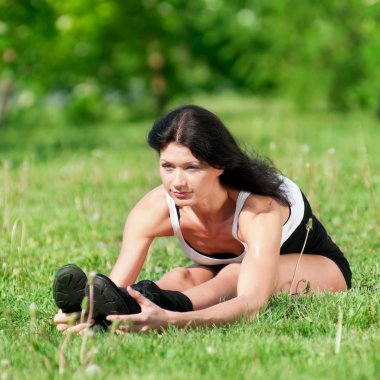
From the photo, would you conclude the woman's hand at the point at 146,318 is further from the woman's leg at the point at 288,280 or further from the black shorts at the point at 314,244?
the black shorts at the point at 314,244

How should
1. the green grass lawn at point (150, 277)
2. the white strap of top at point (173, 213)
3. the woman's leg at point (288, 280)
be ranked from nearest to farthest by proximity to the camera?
1. the green grass lawn at point (150, 277)
2. the woman's leg at point (288, 280)
3. the white strap of top at point (173, 213)

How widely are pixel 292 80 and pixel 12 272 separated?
1319 cm

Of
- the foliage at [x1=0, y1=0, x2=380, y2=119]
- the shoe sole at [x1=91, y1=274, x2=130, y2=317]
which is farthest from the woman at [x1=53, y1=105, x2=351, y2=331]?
the foliage at [x1=0, y1=0, x2=380, y2=119]

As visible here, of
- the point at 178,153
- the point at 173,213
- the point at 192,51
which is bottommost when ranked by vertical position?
the point at 173,213

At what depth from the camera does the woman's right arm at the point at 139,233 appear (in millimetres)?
4418

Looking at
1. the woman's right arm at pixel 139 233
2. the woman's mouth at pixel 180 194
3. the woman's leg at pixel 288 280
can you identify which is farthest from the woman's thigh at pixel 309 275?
the woman's mouth at pixel 180 194

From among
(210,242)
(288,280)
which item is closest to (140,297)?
(210,242)

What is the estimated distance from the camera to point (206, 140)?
3.98m

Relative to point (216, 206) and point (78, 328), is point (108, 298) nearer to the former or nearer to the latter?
point (78, 328)

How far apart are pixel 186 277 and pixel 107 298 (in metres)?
0.98

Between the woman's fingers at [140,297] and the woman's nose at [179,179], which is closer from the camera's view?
the woman's fingers at [140,297]

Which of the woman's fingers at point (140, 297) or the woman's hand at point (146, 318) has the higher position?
the woman's fingers at point (140, 297)

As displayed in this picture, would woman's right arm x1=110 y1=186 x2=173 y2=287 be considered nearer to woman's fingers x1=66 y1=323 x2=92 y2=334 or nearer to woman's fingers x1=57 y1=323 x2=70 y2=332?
woman's fingers x1=57 y1=323 x2=70 y2=332

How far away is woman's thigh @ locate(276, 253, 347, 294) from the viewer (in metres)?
4.45
